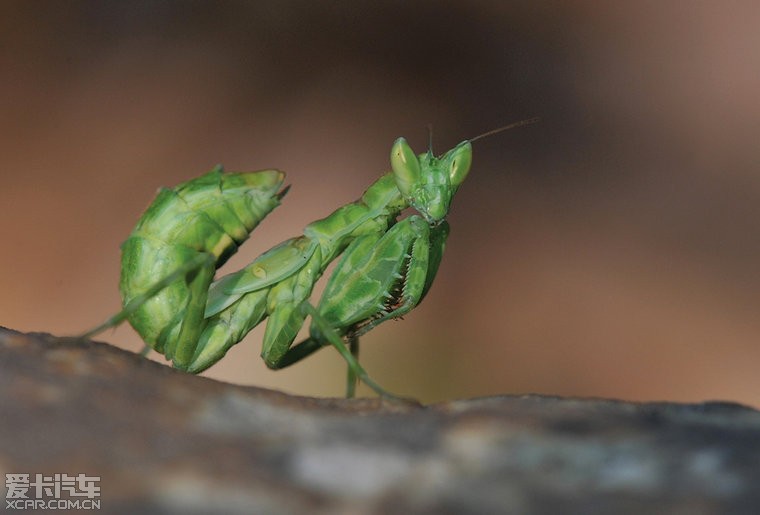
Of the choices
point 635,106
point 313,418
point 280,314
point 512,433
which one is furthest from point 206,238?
point 635,106

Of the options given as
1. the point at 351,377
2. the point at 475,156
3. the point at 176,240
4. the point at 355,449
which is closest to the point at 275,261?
the point at 176,240

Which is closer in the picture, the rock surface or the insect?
the rock surface

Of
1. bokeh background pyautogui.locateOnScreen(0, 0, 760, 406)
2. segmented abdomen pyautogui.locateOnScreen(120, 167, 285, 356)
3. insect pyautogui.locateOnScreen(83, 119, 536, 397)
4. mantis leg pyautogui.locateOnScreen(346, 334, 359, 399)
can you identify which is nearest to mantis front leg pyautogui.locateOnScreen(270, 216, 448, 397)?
insect pyautogui.locateOnScreen(83, 119, 536, 397)

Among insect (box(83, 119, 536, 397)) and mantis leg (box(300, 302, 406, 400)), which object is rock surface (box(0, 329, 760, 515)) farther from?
insect (box(83, 119, 536, 397))

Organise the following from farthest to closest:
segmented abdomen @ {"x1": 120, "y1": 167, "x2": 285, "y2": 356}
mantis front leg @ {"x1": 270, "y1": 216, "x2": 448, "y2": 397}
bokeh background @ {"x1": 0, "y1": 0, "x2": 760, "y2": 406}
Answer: bokeh background @ {"x1": 0, "y1": 0, "x2": 760, "y2": 406} < mantis front leg @ {"x1": 270, "y1": 216, "x2": 448, "y2": 397} < segmented abdomen @ {"x1": 120, "y1": 167, "x2": 285, "y2": 356}

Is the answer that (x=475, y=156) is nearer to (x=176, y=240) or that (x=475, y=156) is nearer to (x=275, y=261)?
(x=275, y=261)

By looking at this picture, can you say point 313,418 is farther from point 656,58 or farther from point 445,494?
point 656,58
